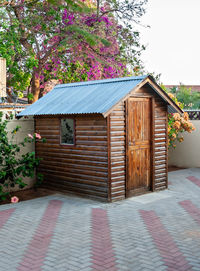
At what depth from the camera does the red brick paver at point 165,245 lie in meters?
5.14

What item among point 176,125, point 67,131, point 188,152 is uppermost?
point 176,125

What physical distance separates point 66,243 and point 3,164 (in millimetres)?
4248

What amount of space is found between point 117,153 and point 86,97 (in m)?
1.64

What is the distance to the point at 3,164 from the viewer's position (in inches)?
380

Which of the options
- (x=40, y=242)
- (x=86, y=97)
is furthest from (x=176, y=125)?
(x=40, y=242)

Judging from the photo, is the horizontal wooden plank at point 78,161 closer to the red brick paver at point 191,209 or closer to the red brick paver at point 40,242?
the red brick paver at point 40,242

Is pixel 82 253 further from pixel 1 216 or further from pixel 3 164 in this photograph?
pixel 3 164

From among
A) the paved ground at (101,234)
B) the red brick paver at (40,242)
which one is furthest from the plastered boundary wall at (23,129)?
the red brick paver at (40,242)

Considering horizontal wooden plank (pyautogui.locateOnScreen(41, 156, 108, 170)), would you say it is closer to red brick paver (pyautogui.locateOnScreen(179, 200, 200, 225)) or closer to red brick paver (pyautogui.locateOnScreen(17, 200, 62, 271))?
red brick paver (pyautogui.locateOnScreen(17, 200, 62, 271))

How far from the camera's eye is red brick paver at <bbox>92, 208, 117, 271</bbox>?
5152mm

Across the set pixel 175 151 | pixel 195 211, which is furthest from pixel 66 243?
pixel 175 151

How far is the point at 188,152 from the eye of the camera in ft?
49.2

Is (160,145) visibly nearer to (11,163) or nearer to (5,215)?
(11,163)

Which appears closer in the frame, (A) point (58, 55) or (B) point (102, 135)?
(B) point (102, 135)
